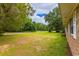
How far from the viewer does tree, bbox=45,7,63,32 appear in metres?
3.41

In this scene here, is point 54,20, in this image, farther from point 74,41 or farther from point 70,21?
point 70,21

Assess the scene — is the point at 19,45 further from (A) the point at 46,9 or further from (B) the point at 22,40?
(A) the point at 46,9

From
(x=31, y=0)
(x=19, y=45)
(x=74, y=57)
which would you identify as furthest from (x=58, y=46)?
(x=31, y=0)

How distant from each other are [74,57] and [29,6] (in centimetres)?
98

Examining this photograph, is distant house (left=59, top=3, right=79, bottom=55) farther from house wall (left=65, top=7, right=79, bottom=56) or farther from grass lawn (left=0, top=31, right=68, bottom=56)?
grass lawn (left=0, top=31, right=68, bottom=56)

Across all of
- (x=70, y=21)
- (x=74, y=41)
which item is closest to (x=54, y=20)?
(x=74, y=41)

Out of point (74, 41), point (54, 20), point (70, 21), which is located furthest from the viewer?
point (70, 21)

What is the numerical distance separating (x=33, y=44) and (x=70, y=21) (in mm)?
864

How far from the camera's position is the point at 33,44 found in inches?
138

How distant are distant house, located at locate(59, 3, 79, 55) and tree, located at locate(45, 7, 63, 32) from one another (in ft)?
0.27

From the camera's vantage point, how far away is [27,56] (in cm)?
343

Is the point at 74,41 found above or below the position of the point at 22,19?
below

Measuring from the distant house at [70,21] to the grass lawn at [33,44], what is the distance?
6.1 inches

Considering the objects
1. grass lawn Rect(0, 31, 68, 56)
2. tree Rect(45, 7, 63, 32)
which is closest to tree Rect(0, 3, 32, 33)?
grass lawn Rect(0, 31, 68, 56)
